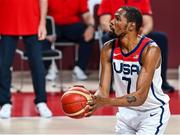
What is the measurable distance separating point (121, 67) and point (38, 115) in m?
2.51

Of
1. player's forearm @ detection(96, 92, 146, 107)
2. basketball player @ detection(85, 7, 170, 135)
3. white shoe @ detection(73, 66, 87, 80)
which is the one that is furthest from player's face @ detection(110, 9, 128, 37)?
white shoe @ detection(73, 66, 87, 80)

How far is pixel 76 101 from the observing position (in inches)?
131

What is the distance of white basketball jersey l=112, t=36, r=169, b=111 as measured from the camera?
11.8 ft

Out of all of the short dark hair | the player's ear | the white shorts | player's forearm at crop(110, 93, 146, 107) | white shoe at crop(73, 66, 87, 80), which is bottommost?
white shoe at crop(73, 66, 87, 80)

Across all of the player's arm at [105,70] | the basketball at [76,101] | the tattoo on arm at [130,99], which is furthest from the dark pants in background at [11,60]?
the tattoo on arm at [130,99]

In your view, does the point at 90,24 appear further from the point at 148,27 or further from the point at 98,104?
the point at 98,104

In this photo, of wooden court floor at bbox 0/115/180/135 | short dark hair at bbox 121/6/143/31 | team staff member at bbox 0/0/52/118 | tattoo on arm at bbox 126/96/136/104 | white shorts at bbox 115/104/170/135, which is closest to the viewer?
tattoo on arm at bbox 126/96/136/104

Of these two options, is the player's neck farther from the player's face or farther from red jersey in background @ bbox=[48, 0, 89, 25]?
red jersey in background @ bbox=[48, 0, 89, 25]

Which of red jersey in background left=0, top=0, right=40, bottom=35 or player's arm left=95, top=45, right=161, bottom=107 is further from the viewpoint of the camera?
red jersey in background left=0, top=0, right=40, bottom=35

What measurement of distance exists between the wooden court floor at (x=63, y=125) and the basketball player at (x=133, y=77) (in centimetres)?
141

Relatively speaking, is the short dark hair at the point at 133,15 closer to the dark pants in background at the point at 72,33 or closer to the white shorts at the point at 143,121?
the white shorts at the point at 143,121

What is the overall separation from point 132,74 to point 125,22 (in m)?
0.35

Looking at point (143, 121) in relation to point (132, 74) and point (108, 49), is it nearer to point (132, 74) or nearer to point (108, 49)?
point (132, 74)

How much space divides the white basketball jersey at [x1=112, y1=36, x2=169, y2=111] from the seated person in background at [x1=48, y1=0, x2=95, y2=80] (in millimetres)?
4208
